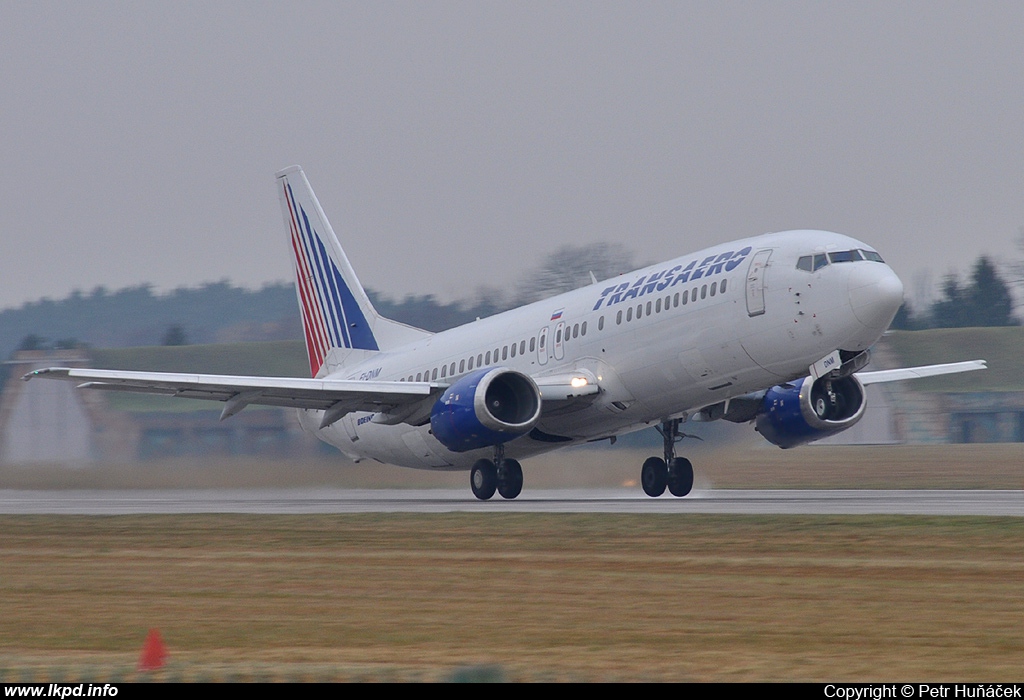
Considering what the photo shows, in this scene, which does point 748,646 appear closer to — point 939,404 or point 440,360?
point 440,360

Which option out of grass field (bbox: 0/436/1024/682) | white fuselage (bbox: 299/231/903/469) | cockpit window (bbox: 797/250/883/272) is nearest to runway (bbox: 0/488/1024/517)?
white fuselage (bbox: 299/231/903/469)

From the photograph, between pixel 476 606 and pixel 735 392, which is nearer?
pixel 476 606

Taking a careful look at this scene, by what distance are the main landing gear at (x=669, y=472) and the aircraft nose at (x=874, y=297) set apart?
707 centimetres

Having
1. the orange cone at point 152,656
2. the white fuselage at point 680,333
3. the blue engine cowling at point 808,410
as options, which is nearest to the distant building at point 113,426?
the white fuselage at point 680,333

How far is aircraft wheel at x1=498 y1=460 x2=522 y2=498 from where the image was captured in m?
29.5

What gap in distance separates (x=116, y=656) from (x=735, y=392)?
17687 mm

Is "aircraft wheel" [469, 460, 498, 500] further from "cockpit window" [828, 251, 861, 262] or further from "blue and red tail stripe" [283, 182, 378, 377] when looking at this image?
"cockpit window" [828, 251, 861, 262]

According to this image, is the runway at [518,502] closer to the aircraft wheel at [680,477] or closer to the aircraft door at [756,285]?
the aircraft wheel at [680,477]

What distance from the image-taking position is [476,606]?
13242mm

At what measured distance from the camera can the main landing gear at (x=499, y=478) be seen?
2950cm

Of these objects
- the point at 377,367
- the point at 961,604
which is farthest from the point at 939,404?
the point at 961,604

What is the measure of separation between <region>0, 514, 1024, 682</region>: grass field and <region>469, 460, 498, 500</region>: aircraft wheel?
7464 mm

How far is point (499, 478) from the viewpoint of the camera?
96.9 ft
